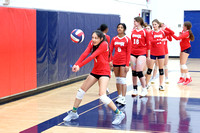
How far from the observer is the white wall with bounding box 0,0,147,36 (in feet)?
37.8

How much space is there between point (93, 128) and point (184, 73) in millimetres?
6759

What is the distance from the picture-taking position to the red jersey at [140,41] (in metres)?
9.97

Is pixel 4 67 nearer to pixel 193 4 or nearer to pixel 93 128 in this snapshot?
pixel 93 128

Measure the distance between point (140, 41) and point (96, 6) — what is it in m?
7.19

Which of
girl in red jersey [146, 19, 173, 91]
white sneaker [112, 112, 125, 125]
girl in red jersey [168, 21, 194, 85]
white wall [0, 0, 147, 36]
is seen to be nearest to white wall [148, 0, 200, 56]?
white wall [0, 0, 147, 36]

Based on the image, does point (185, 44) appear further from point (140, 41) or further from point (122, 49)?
point (122, 49)

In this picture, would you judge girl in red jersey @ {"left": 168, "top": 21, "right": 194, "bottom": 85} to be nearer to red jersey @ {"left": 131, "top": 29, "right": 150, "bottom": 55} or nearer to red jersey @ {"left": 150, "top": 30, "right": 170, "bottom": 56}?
red jersey @ {"left": 150, "top": 30, "right": 170, "bottom": 56}

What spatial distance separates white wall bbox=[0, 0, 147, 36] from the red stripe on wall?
43cm

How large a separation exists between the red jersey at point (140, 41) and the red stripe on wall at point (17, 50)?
2.83 metres

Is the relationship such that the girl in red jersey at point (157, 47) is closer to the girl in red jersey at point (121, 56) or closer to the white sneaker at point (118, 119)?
the girl in red jersey at point (121, 56)

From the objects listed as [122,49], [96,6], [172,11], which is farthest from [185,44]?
[172,11]

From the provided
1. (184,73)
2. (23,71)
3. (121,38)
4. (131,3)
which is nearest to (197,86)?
(184,73)

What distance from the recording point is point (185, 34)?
12.4 m

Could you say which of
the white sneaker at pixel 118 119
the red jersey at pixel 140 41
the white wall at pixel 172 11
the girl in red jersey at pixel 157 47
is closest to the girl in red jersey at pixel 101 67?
the white sneaker at pixel 118 119
